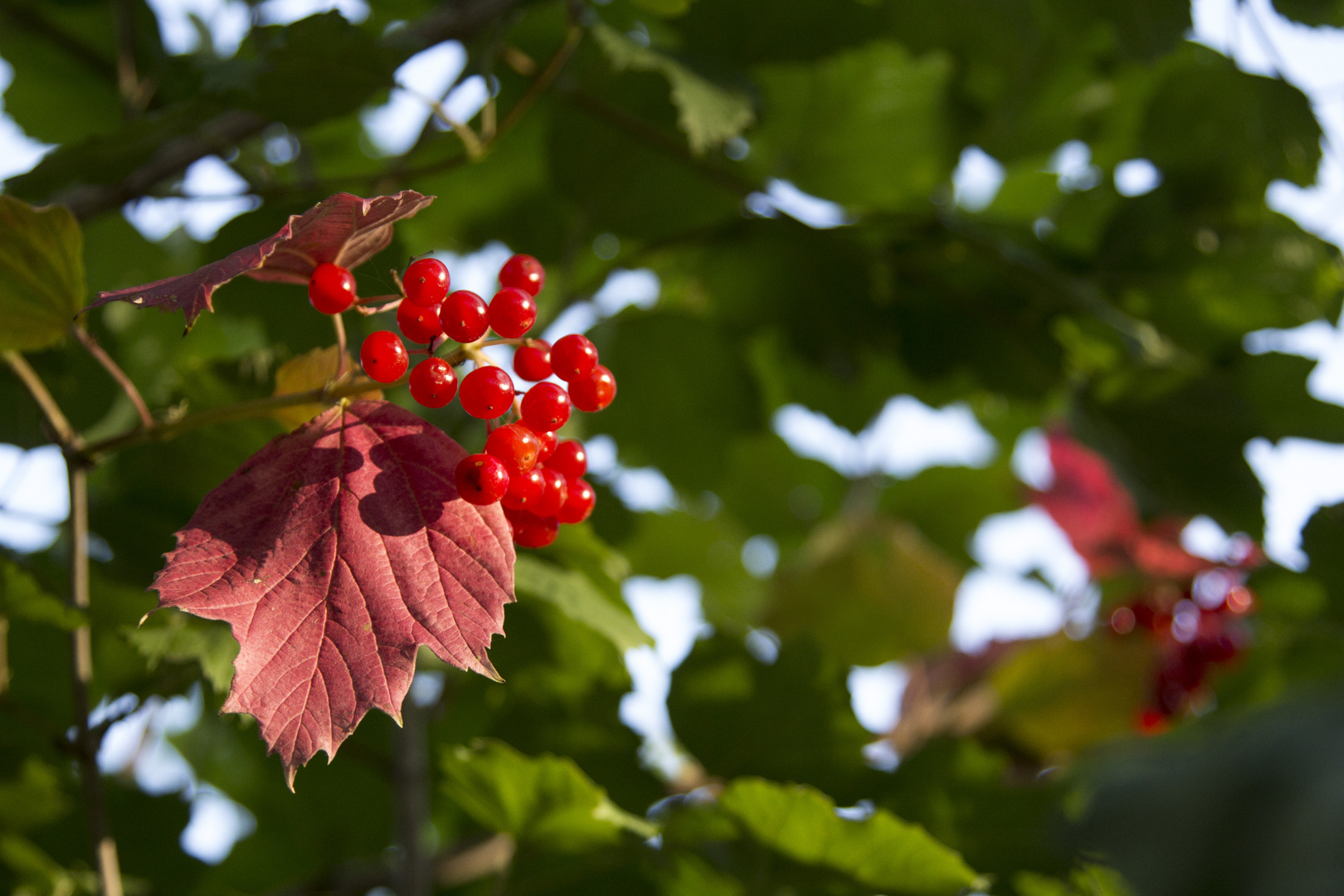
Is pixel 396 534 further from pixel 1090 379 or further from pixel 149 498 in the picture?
pixel 1090 379

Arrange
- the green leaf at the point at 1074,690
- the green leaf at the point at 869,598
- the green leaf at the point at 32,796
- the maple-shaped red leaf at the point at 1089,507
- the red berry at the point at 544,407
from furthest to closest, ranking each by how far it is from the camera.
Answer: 1. the maple-shaped red leaf at the point at 1089,507
2. the green leaf at the point at 869,598
3. the green leaf at the point at 1074,690
4. the green leaf at the point at 32,796
5. the red berry at the point at 544,407

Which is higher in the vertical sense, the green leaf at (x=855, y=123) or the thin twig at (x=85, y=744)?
the green leaf at (x=855, y=123)

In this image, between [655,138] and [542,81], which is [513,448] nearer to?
[542,81]

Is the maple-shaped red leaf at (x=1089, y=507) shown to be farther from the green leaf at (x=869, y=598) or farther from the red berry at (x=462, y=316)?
the red berry at (x=462, y=316)

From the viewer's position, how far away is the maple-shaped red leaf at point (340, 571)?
0.46 meters

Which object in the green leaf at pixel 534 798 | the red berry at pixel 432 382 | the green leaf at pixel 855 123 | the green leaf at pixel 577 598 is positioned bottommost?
the green leaf at pixel 534 798

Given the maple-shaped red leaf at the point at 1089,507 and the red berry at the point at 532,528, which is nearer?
the red berry at the point at 532,528

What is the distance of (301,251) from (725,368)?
0.79 meters

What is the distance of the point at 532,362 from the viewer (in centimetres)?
56

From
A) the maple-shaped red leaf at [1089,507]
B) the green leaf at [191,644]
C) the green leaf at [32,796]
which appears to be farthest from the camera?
the maple-shaped red leaf at [1089,507]

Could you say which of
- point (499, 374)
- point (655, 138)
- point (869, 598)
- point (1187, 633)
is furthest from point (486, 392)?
point (1187, 633)

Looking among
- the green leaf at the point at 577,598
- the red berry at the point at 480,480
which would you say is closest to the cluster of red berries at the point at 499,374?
the red berry at the point at 480,480

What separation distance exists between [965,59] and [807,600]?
865mm

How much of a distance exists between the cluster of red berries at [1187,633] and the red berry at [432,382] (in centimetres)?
127
